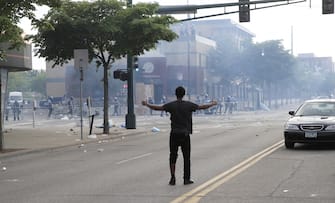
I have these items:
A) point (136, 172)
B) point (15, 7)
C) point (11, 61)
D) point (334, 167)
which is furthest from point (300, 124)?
point (11, 61)

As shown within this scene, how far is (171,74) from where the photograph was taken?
246 feet

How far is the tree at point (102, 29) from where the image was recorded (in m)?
24.1

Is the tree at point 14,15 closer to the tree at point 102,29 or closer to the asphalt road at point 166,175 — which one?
the asphalt road at point 166,175

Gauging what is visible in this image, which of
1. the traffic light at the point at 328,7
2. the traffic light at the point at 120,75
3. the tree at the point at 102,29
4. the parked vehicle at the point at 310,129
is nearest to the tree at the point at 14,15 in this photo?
the tree at the point at 102,29

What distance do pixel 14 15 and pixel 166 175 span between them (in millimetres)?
7971

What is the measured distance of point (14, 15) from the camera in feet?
57.7

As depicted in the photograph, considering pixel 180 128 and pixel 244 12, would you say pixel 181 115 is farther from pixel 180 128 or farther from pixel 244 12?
pixel 244 12

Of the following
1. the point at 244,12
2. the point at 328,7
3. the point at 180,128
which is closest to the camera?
the point at 180,128

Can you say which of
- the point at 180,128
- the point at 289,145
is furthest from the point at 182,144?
the point at 289,145

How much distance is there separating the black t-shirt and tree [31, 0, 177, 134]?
44.0 feet

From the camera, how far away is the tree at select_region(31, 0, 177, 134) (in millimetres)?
24094

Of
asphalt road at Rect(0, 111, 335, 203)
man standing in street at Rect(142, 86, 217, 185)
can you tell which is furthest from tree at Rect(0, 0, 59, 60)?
man standing in street at Rect(142, 86, 217, 185)

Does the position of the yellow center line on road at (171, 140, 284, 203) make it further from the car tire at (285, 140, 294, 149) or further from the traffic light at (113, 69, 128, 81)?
the traffic light at (113, 69, 128, 81)

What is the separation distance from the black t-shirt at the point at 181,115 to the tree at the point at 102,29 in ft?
44.0
